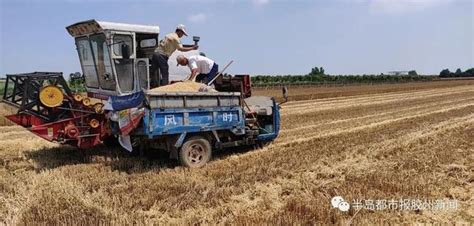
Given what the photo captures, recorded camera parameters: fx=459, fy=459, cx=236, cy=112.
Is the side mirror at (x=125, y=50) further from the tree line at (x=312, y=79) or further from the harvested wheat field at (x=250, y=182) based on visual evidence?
the tree line at (x=312, y=79)

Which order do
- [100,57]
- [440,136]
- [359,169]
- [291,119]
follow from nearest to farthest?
1. [359,169]
2. [100,57]
3. [440,136]
4. [291,119]

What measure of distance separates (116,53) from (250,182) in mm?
3643

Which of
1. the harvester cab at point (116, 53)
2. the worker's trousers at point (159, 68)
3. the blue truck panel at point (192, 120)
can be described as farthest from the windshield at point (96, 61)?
the blue truck panel at point (192, 120)

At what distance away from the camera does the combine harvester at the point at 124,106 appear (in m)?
7.34

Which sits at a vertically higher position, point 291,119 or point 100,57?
point 100,57

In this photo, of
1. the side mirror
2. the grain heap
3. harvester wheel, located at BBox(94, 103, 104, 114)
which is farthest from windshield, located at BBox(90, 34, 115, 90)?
the grain heap

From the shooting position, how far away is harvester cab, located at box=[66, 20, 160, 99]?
26.8ft

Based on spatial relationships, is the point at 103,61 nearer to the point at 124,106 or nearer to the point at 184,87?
the point at 124,106

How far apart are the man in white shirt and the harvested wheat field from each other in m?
1.56

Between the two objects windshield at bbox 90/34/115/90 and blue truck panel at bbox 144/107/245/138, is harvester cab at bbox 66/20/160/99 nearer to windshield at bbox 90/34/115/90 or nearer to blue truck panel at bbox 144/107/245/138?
windshield at bbox 90/34/115/90

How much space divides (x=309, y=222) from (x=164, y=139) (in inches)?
147

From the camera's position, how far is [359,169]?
7.12 m

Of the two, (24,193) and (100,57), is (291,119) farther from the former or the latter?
(24,193)

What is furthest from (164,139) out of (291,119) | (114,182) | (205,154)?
(291,119)
